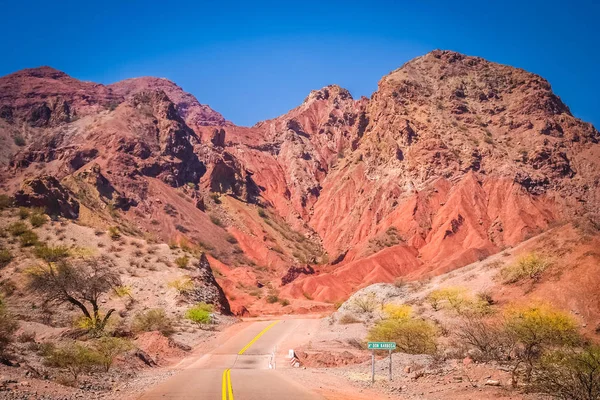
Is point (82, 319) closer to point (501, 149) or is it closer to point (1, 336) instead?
point (1, 336)

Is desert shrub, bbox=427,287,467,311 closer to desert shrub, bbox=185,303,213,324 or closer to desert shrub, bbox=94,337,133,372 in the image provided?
desert shrub, bbox=185,303,213,324

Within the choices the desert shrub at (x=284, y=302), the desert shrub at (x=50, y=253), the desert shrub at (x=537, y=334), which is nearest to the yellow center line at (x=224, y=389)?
the desert shrub at (x=537, y=334)

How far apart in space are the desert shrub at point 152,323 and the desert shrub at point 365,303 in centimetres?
1708

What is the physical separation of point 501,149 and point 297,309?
49.2 metres

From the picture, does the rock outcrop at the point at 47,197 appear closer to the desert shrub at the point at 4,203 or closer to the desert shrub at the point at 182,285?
the desert shrub at the point at 4,203

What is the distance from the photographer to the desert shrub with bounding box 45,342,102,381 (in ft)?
51.1

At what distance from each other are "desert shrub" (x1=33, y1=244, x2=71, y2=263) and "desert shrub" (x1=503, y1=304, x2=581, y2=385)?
29.2 metres

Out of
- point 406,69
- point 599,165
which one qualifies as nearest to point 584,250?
point 599,165

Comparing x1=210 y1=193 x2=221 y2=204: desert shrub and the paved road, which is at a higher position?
x1=210 y1=193 x2=221 y2=204: desert shrub

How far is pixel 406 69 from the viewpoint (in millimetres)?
101625

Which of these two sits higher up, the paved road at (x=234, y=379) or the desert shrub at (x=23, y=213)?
the desert shrub at (x=23, y=213)

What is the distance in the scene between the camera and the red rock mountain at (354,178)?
7019 centimetres

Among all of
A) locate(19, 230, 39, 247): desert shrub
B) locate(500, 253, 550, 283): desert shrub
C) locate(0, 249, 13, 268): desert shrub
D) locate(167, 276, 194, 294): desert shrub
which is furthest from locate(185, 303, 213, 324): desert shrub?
locate(500, 253, 550, 283): desert shrub

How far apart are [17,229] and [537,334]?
39.5 metres
